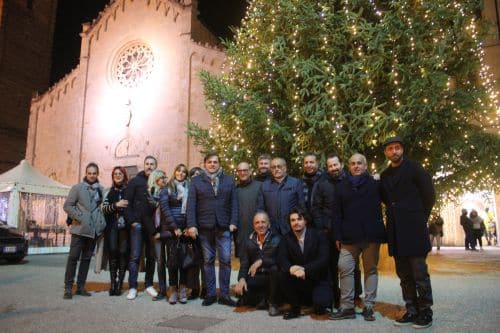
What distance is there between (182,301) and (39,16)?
35.4 meters

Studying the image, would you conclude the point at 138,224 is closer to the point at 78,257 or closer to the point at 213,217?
the point at 78,257

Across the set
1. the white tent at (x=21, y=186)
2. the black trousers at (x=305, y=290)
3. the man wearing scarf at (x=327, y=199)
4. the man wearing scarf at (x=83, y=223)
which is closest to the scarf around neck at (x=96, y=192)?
the man wearing scarf at (x=83, y=223)

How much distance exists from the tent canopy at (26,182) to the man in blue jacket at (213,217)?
11.2 metres

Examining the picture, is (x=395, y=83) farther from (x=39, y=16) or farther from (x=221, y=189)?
(x=39, y=16)

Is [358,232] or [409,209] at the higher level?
[409,209]

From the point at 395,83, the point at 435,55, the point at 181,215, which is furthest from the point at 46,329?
the point at 435,55

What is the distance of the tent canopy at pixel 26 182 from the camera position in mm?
13812

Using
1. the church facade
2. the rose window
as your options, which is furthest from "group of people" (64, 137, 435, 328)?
the rose window

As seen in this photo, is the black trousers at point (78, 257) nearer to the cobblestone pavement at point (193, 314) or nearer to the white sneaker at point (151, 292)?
the cobblestone pavement at point (193, 314)

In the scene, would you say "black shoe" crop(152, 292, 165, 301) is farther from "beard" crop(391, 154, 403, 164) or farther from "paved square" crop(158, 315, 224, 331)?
"beard" crop(391, 154, 403, 164)

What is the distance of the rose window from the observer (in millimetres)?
21719

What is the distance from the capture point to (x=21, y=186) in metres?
13.9

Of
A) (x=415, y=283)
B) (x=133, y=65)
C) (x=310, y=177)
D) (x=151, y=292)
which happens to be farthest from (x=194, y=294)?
(x=133, y=65)

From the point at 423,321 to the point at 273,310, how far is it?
1497 mm
